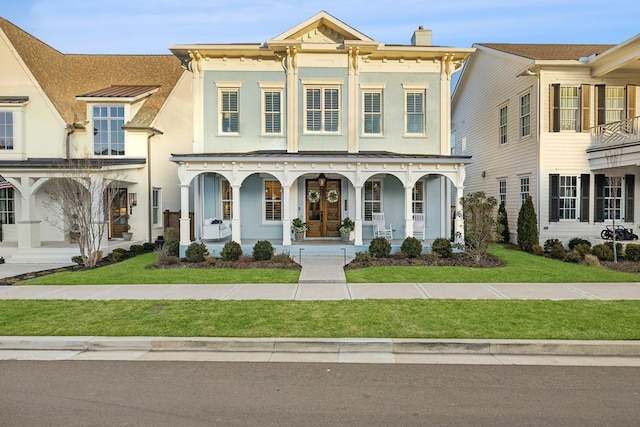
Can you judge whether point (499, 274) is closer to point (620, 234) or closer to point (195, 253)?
point (620, 234)

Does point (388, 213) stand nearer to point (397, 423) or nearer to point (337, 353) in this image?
point (337, 353)

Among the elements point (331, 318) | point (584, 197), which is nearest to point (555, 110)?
point (584, 197)

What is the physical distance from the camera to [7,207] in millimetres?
17938

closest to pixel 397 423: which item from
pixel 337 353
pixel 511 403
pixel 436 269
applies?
pixel 511 403

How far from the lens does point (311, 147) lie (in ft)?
53.2

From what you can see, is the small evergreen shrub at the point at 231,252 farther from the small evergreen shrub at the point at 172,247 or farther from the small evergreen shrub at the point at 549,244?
the small evergreen shrub at the point at 549,244

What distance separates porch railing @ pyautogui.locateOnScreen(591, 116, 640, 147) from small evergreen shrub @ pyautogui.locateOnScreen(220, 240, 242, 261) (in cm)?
1453

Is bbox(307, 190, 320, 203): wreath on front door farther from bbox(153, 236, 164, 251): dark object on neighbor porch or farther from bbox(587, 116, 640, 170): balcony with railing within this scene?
bbox(587, 116, 640, 170): balcony with railing

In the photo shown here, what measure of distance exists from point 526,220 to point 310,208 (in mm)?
8683

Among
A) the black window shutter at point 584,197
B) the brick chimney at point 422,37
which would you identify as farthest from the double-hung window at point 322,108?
the black window shutter at point 584,197

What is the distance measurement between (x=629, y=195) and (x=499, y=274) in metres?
9.46

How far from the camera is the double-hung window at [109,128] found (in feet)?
58.9

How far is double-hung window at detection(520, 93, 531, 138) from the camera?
1675 centimetres

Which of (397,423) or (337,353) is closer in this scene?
(397,423)
